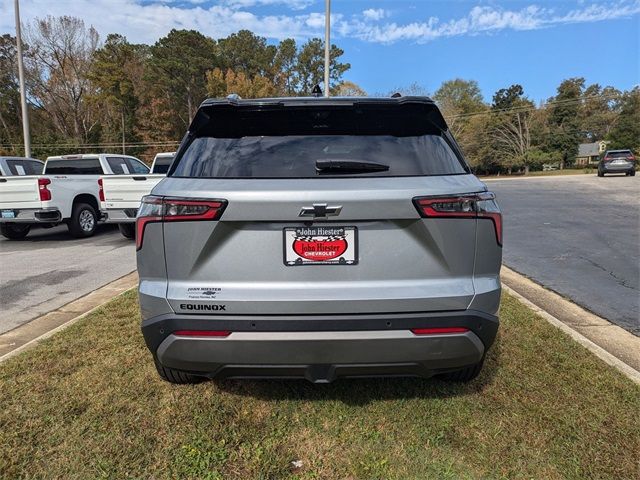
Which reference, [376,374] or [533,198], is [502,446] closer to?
[376,374]

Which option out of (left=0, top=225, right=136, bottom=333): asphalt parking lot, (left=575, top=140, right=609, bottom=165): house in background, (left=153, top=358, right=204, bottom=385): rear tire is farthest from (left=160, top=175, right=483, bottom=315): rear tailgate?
(left=575, top=140, right=609, bottom=165): house in background

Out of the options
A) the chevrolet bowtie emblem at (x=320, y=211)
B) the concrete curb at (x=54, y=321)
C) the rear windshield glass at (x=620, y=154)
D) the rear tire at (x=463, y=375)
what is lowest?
the concrete curb at (x=54, y=321)

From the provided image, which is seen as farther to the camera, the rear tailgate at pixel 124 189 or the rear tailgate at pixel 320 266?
the rear tailgate at pixel 124 189

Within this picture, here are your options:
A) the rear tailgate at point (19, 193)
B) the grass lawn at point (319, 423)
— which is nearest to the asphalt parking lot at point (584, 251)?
the grass lawn at point (319, 423)

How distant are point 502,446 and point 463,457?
25 centimetres

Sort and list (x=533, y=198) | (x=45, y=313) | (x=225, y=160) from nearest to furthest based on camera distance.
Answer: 1. (x=225, y=160)
2. (x=45, y=313)
3. (x=533, y=198)

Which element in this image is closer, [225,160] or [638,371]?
[225,160]

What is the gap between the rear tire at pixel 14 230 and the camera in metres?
10.7

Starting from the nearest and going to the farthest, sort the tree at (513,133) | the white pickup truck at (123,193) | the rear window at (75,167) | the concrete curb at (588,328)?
the concrete curb at (588,328)
the white pickup truck at (123,193)
the rear window at (75,167)
the tree at (513,133)

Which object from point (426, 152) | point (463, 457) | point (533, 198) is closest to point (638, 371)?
point (463, 457)

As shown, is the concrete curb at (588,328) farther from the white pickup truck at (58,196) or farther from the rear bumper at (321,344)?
the white pickup truck at (58,196)

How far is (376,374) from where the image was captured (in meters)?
2.38

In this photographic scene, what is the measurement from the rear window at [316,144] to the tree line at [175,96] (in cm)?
4542

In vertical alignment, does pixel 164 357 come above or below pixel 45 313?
above
